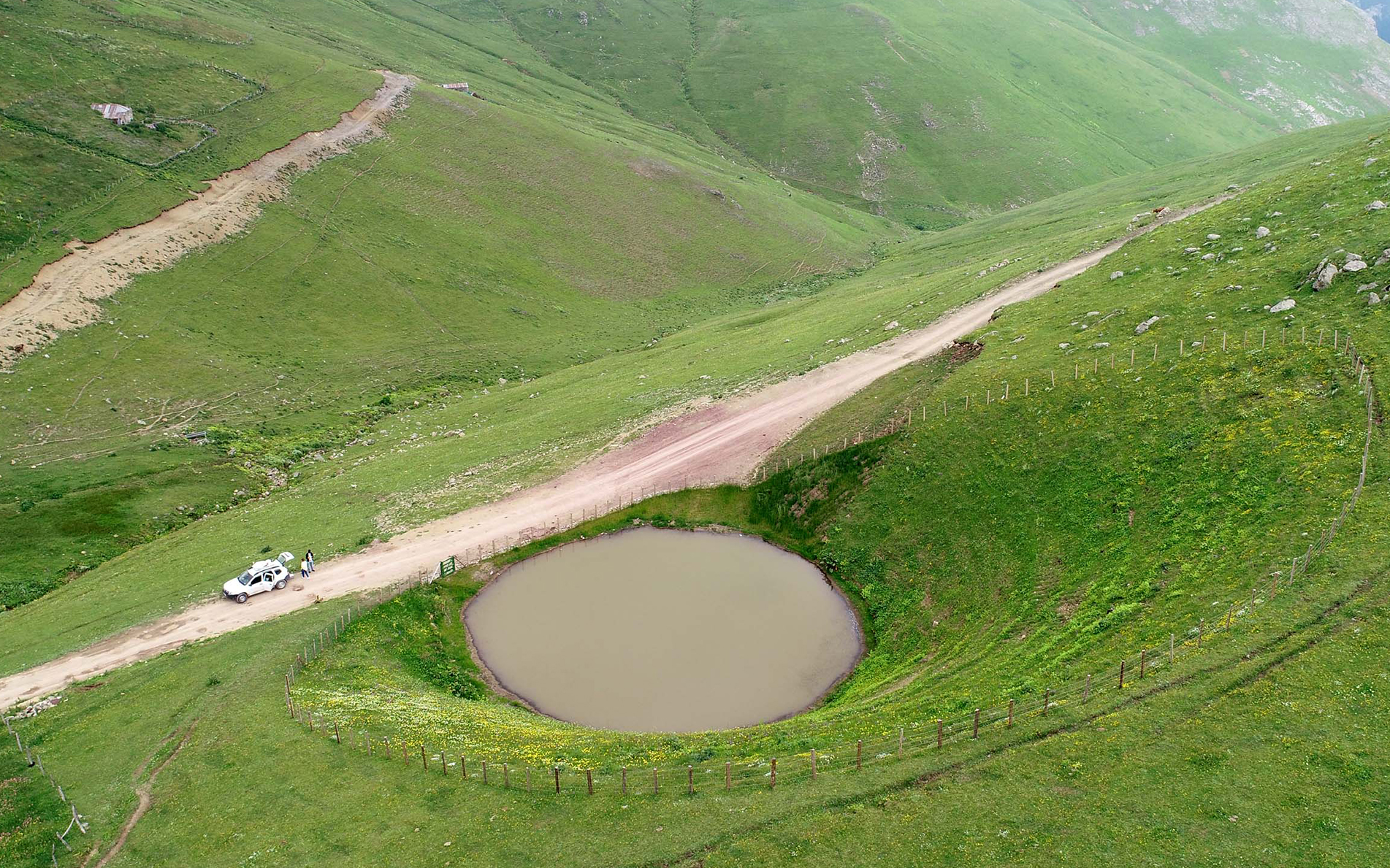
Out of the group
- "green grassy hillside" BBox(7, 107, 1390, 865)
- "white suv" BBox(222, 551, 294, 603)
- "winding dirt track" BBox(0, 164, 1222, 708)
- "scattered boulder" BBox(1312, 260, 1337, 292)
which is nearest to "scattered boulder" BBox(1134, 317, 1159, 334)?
"green grassy hillside" BBox(7, 107, 1390, 865)

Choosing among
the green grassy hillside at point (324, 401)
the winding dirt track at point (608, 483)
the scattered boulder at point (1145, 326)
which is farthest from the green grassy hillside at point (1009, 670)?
the green grassy hillside at point (324, 401)

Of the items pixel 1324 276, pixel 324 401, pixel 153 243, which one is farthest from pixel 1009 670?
pixel 153 243

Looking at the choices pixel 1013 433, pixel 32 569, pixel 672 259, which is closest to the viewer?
pixel 1013 433

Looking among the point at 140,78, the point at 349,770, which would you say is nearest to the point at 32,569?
the point at 349,770

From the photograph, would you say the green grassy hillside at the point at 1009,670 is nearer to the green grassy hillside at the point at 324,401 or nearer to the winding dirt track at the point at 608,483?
the winding dirt track at the point at 608,483

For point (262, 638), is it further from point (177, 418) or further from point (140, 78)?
point (140, 78)

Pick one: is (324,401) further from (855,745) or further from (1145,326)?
(1145,326)

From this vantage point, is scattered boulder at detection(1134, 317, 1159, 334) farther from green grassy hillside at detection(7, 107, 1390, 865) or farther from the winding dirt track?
the winding dirt track
